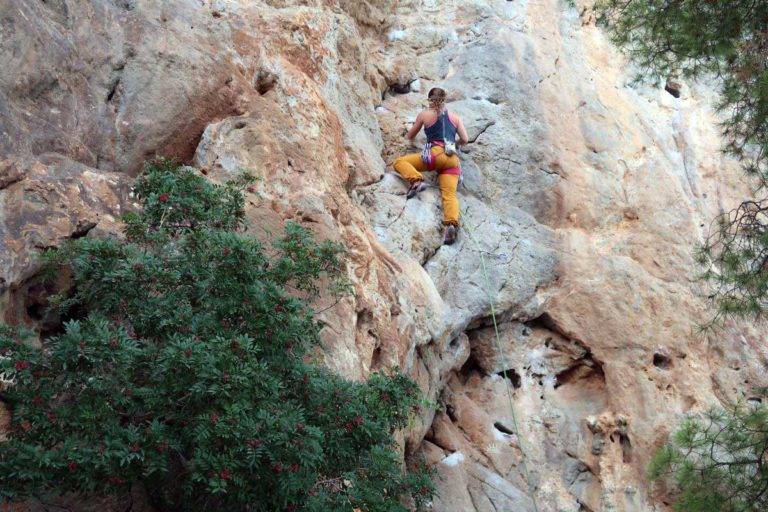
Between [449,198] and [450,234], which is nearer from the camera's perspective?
[450,234]

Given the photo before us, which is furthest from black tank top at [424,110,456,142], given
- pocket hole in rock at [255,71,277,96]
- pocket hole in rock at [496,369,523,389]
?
pocket hole in rock at [496,369,523,389]

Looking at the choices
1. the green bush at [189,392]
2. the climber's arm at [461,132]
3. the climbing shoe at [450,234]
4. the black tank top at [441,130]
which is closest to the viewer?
the green bush at [189,392]

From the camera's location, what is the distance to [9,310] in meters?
5.00

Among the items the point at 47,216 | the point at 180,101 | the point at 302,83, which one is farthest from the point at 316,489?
the point at 302,83

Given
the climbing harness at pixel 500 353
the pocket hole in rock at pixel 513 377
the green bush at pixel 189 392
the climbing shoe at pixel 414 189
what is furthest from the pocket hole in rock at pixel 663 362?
the green bush at pixel 189 392

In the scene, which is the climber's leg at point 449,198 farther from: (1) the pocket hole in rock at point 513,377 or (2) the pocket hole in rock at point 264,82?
(2) the pocket hole in rock at point 264,82

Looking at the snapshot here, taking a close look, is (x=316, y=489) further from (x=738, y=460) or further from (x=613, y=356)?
(x=613, y=356)

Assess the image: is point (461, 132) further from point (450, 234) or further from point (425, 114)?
point (450, 234)

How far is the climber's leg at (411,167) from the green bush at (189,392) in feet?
13.1

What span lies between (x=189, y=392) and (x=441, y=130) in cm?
584

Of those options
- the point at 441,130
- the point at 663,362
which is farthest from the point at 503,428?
the point at 441,130

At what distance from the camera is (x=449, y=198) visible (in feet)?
29.8

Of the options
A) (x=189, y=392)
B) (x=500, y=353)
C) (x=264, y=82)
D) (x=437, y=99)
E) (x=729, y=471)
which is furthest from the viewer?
(x=437, y=99)

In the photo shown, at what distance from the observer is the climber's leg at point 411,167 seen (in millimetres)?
9133
